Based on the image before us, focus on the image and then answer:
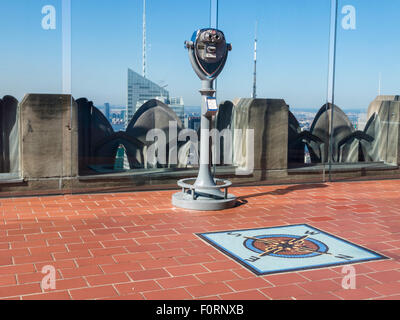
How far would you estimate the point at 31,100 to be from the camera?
640cm

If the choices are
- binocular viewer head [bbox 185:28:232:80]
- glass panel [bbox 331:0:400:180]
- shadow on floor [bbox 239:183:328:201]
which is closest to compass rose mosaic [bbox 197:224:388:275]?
shadow on floor [bbox 239:183:328:201]

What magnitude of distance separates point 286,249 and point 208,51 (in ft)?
8.18

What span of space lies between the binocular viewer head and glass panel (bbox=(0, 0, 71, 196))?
1867 millimetres

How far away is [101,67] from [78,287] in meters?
4.03

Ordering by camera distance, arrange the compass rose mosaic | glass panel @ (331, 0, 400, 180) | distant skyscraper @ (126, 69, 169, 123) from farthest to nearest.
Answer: glass panel @ (331, 0, 400, 180) → distant skyscraper @ (126, 69, 169, 123) → the compass rose mosaic

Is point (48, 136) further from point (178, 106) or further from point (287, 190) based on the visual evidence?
point (287, 190)

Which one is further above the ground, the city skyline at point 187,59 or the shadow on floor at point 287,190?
the city skyline at point 187,59

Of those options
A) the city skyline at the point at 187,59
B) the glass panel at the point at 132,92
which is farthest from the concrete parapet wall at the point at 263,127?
the glass panel at the point at 132,92

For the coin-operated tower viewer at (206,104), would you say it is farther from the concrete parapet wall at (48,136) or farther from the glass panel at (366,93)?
the glass panel at (366,93)

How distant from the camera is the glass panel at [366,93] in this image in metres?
7.95

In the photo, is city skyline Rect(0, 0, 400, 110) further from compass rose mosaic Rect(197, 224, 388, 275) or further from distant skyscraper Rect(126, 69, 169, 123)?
compass rose mosaic Rect(197, 224, 388, 275)

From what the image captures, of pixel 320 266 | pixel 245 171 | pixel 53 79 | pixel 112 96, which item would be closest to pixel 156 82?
pixel 112 96

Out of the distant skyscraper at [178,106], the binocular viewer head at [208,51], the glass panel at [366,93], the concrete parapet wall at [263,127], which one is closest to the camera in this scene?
the binocular viewer head at [208,51]

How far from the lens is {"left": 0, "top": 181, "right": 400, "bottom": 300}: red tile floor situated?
134 inches
